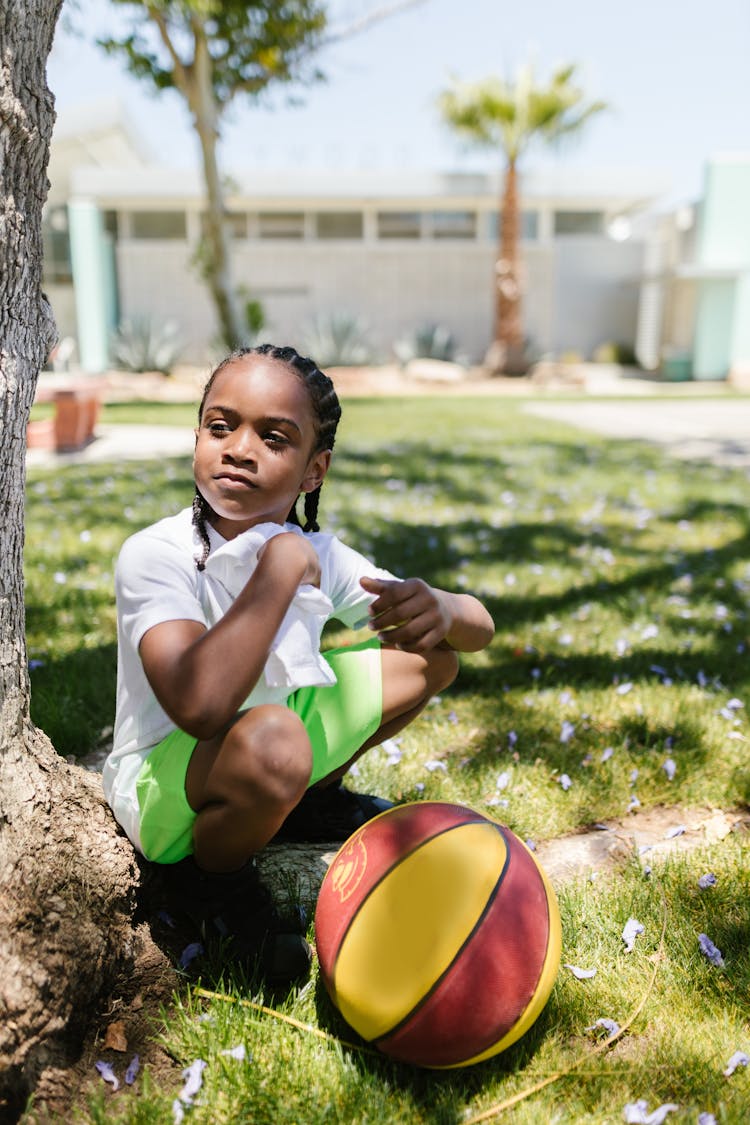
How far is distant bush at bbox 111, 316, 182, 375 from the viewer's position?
70.4ft

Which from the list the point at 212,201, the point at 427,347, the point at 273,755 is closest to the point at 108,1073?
the point at 273,755

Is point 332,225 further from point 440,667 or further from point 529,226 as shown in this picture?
point 440,667

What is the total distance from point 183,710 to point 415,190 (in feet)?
85.0

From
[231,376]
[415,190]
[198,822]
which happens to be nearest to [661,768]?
[198,822]

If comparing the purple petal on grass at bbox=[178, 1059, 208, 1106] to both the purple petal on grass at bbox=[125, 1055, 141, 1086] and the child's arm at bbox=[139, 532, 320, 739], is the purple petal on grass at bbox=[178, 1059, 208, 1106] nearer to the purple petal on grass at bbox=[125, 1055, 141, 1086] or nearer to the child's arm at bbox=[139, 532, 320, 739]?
the purple petal on grass at bbox=[125, 1055, 141, 1086]

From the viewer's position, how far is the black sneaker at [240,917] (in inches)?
80.5

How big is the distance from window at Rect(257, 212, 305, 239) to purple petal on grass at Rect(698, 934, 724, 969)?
26326 mm

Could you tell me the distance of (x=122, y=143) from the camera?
28.1 m

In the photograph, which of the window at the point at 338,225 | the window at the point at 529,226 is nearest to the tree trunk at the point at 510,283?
the window at the point at 529,226

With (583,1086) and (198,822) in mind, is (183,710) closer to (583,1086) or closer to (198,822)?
(198,822)

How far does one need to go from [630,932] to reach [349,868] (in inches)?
28.9

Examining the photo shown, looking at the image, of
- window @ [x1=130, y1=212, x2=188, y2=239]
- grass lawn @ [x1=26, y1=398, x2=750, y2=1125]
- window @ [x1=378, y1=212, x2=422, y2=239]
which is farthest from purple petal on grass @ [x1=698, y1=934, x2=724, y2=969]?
window @ [x1=130, y1=212, x2=188, y2=239]

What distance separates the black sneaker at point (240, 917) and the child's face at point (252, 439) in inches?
33.3

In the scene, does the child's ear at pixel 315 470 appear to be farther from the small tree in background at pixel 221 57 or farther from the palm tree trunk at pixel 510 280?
the palm tree trunk at pixel 510 280
